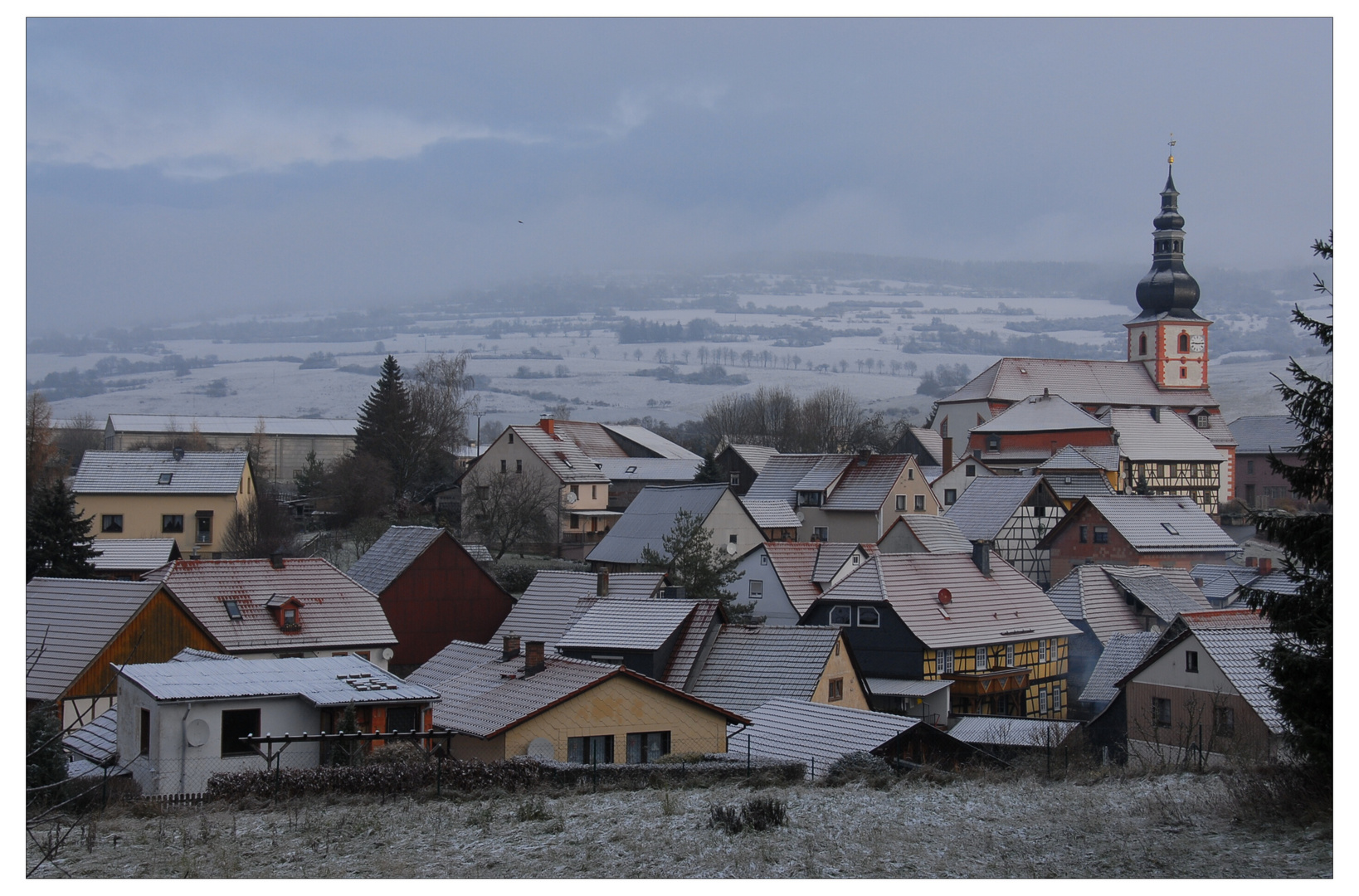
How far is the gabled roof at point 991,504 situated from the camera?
57.2 m

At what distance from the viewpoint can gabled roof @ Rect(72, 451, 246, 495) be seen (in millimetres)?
52625

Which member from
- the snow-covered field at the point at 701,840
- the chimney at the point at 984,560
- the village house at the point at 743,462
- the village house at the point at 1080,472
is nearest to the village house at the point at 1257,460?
the village house at the point at 1080,472

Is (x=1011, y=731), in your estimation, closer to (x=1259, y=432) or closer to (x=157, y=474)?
(x=157, y=474)

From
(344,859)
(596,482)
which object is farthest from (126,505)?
(344,859)

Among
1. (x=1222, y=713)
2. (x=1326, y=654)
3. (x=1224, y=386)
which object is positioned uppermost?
(x=1224, y=386)

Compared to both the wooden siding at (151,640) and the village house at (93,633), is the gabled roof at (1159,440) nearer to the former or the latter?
the wooden siding at (151,640)

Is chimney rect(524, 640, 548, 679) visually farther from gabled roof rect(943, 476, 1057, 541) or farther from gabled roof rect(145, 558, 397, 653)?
gabled roof rect(943, 476, 1057, 541)

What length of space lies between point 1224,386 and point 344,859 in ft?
432

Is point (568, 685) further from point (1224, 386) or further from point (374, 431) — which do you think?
point (1224, 386)

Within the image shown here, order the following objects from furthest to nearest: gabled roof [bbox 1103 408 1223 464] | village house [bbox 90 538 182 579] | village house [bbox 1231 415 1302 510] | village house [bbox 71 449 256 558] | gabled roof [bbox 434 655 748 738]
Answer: village house [bbox 1231 415 1302 510] < gabled roof [bbox 1103 408 1223 464] < village house [bbox 71 449 256 558] < village house [bbox 90 538 182 579] < gabled roof [bbox 434 655 748 738]

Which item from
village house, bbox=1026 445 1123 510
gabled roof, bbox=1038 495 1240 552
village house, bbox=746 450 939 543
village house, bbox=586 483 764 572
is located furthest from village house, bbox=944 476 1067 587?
village house, bbox=586 483 764 572

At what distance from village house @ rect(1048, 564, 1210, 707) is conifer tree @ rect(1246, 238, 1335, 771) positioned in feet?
99.0

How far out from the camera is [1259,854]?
43.5 ft

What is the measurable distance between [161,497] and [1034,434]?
5815cm
